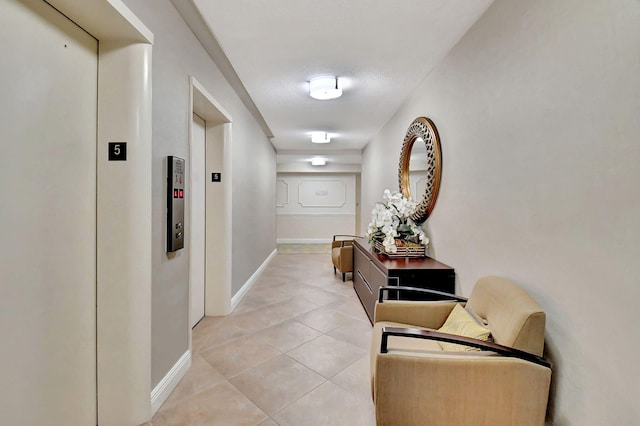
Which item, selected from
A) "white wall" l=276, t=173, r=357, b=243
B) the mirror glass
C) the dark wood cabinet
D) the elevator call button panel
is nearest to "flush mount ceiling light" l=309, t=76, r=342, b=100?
the mirror glass

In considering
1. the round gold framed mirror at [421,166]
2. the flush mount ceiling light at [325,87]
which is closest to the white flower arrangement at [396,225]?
the round gold framed mirror at [421,166]

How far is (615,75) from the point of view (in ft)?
3.73

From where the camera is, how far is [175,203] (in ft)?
6.27

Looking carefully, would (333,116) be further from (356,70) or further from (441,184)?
(441,184)

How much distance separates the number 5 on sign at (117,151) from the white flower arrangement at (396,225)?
7.55 ft

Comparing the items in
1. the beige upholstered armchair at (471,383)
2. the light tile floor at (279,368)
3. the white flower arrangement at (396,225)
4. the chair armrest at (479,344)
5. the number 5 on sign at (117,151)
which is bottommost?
the light tile floor at (279,368)

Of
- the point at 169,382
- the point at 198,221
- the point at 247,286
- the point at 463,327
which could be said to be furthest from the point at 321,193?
the point at 463,327

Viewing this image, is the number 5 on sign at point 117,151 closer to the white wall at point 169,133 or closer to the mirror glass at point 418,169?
the white wall at point 169,133

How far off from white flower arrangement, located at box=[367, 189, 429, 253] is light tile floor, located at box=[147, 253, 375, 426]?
0.92 m

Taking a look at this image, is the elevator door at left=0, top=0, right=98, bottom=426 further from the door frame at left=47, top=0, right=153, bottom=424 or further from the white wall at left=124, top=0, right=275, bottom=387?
the white wall at left=124, top=0, right=275, bottom=387

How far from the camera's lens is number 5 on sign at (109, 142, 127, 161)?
1.55 metres

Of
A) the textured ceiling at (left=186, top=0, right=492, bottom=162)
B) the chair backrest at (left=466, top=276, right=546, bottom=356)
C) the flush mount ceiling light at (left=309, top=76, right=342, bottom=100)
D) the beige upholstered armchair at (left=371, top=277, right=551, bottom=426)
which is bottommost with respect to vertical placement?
the beige upholstered armchair at (left=371, top=277, right=551, bottom=426)

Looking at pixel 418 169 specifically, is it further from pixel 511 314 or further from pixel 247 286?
pixel 247 286

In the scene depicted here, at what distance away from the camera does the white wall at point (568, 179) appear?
110cm
